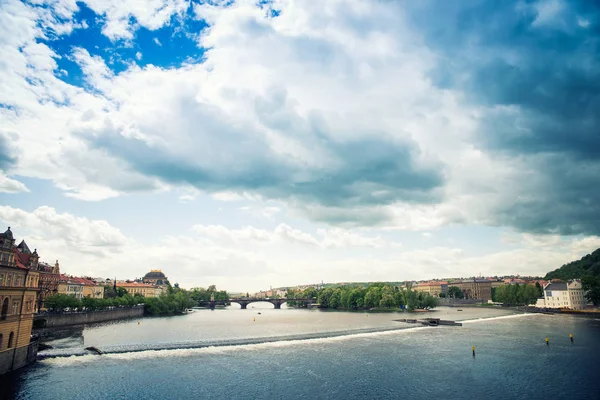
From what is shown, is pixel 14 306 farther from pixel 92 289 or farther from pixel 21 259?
pixel 92 289

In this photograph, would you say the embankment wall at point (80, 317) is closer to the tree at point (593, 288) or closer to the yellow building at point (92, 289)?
the yellow building at point (92, 289)

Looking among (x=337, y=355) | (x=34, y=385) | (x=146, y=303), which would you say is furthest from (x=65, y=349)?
(x=146, y=303)

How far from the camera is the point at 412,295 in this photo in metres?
180

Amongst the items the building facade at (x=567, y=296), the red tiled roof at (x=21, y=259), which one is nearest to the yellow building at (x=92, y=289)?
the red tiled roof at (x=21, y=259)

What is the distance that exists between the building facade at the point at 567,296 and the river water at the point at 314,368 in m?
90.6

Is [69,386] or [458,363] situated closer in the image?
[69,386]

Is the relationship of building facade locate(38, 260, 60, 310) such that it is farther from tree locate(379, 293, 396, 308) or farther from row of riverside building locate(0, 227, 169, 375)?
tree locate(379, 293, 396, 308)

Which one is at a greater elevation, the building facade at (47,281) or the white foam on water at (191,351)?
the building facade at (47,281)

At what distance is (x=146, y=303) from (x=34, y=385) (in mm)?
119893

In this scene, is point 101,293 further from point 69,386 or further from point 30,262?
point 69,386

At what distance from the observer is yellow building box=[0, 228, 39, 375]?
48031mm

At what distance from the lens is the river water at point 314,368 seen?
4534 centimetres

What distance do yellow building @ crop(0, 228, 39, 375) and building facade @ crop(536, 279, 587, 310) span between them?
7512 inches

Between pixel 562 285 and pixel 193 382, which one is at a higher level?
pixel 562 285
